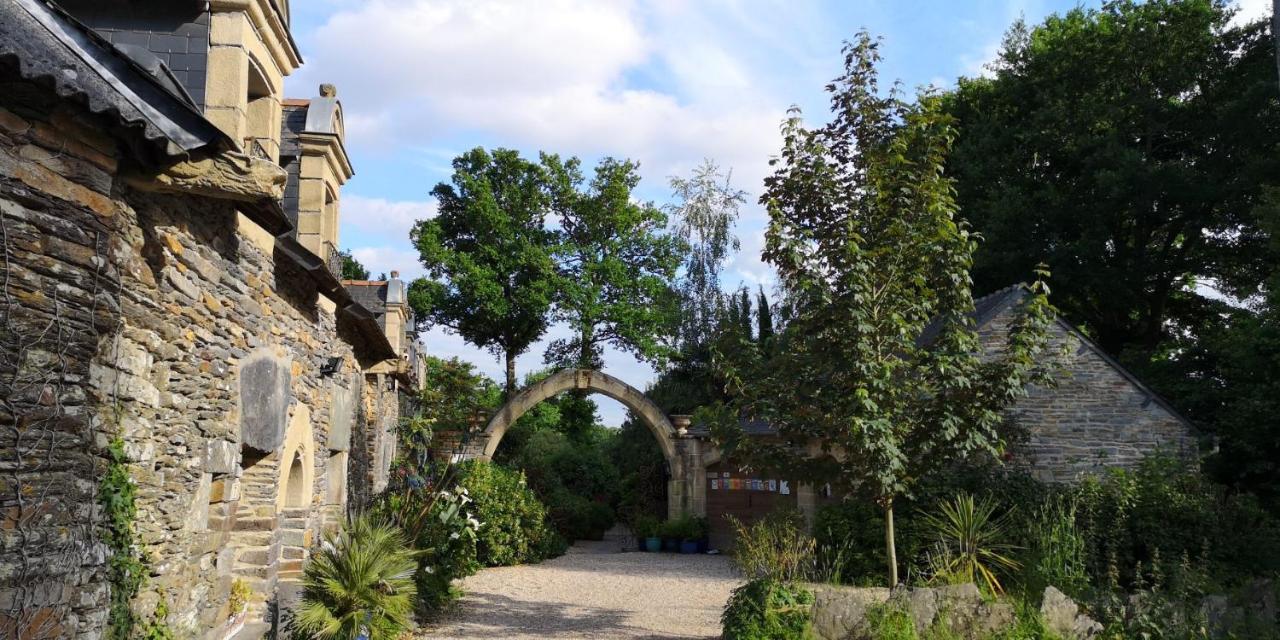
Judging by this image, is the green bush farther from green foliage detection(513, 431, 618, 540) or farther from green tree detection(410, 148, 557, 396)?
green tree detection(410, 148, 557, 396)

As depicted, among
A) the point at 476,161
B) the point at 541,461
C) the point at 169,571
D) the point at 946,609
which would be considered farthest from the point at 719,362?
the point at 476,161

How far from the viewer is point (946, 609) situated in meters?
7.48

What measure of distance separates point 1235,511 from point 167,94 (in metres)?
13.4

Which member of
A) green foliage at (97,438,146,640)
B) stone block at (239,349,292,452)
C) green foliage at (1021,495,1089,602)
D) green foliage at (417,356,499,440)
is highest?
green foliage at (417,356,499,440)

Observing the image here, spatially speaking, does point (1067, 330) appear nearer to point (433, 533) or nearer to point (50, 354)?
point (433, 533)

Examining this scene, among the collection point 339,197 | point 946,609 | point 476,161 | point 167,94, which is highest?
point 476,161

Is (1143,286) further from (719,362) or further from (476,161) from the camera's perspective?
(476,161)

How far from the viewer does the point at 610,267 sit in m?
28.7

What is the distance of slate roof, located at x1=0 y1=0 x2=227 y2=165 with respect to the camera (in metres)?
3.54

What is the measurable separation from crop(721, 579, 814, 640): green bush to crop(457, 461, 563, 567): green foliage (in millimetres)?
7482

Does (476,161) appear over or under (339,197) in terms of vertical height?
over

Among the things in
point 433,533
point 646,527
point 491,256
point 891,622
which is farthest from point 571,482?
point 891,622

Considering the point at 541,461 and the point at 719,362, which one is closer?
the point at 719,362

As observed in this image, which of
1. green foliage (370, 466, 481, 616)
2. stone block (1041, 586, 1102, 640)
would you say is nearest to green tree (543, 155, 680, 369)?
green foliage (370, 466, 481, 616)
